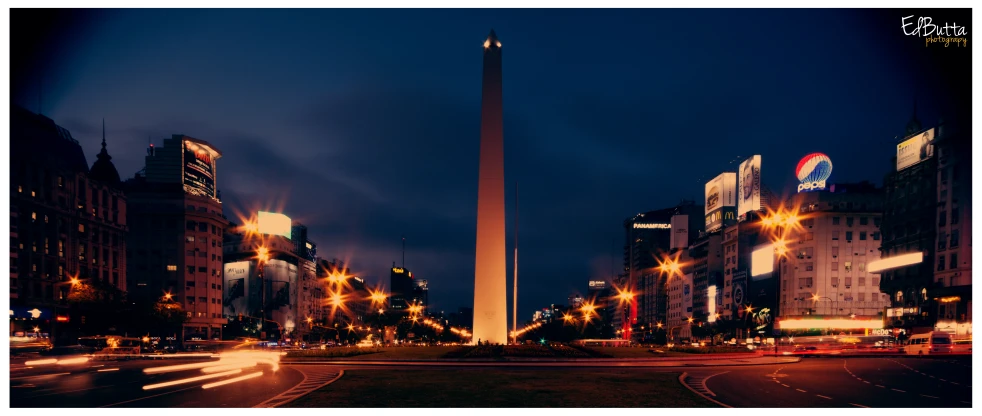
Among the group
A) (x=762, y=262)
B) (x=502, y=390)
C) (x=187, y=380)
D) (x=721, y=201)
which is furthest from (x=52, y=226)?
(x=721, y=201)

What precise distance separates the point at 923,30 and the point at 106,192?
100 m

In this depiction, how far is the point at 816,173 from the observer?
14012cm

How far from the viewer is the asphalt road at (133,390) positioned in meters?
21.5

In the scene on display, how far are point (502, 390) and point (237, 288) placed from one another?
480ft

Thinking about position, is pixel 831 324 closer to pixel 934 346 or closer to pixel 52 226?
pixel 934 346

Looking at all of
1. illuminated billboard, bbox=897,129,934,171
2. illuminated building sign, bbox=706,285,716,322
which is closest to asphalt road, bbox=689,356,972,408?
illuminated billboard, bbox=897,129,934,171

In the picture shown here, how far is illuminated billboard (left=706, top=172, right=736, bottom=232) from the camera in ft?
606

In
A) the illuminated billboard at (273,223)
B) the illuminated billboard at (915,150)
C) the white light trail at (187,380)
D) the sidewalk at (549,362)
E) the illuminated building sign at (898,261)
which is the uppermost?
the illuminated billboard at (915,150)

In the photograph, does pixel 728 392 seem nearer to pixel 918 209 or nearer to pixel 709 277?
pixel 918 209

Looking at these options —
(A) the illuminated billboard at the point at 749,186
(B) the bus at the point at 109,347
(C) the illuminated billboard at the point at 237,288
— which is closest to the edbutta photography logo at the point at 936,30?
(B) the bus at the point at 109,347

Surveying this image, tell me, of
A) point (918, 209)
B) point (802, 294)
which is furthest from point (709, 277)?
point (918, 209)

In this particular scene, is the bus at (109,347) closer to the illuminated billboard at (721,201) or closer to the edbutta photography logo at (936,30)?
the edbutta photography logo at (936,30)

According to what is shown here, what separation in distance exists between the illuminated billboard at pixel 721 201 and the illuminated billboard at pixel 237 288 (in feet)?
369

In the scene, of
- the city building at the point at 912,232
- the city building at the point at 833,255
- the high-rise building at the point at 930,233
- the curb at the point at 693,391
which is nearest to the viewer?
the curb at the point at 693,391
